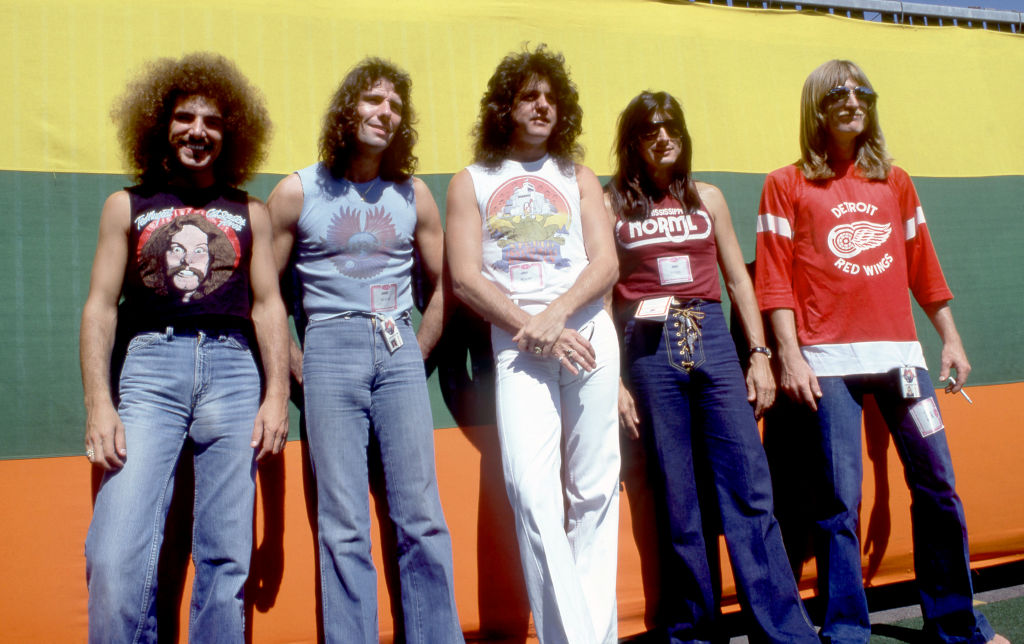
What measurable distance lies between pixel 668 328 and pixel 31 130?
7.90 ft

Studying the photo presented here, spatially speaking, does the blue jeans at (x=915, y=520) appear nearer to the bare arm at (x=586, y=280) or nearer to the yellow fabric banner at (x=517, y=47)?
the bare arm at (x=586, y=280)

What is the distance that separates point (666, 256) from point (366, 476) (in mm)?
1292

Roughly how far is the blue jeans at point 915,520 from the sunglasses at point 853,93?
105 cm

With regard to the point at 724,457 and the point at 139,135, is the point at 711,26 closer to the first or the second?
the point at 724,457

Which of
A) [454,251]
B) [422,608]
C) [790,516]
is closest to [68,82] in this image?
[454,251]

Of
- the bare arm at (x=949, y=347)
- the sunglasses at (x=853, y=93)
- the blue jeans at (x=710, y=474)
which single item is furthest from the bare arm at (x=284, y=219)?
the bare arm at (x=949, y=347)

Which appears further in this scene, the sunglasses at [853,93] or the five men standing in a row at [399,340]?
the sunglasses at [853,93]

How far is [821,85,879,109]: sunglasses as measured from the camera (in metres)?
2.54

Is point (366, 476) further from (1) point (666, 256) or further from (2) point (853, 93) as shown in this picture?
(2) point (853, 93)

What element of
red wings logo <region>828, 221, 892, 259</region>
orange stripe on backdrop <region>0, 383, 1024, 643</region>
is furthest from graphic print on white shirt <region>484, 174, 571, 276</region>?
red wings logo <region>828, 221, 892, 259</region>

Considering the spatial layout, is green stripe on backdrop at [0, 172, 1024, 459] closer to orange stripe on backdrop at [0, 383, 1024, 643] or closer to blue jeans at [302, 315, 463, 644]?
orange stripe on backdrop at [0, 383, 1024, 643]

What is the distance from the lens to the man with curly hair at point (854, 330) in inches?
91.6

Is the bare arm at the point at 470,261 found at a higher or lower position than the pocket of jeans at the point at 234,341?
higher

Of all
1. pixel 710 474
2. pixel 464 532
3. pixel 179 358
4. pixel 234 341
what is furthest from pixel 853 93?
pixel 179 358
